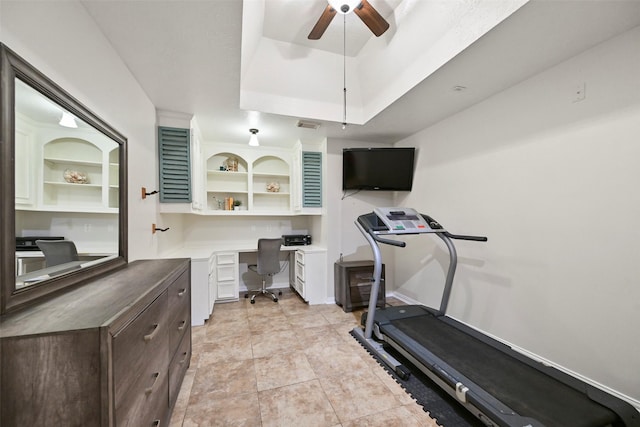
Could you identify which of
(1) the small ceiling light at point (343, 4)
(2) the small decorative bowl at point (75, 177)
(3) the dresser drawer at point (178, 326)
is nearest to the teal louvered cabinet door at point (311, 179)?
(1) the small ceiling light at point (343, 4)

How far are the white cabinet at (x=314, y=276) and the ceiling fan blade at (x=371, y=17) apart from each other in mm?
2727

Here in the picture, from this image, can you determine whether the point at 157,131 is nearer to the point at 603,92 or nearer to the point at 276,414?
the point at 276,414

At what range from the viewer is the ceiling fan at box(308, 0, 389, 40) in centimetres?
180

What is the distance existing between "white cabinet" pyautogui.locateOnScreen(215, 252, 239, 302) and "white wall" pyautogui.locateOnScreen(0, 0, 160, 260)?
110cm

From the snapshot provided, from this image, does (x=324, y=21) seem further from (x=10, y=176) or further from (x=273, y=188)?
(x=273, y=188)

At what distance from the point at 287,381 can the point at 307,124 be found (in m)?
2.80

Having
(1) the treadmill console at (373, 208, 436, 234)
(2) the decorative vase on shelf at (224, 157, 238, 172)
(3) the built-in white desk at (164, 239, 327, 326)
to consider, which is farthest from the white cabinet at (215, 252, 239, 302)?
(1) the treadmill console at (373, 208, 436, 234)

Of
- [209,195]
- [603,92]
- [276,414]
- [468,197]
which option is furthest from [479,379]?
[209,195]

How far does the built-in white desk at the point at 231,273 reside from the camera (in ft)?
9.62

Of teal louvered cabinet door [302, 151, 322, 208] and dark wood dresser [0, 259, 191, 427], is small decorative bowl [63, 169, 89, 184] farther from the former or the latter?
teal louvered cabinet door [302, 151, 322, 208]

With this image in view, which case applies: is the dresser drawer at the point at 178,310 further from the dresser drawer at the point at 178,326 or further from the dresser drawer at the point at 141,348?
the dresser drawer at the point at 141,348

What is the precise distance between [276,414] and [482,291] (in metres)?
2.28

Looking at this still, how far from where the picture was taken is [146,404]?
111 cm

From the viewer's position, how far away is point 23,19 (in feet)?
3.27
